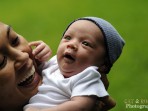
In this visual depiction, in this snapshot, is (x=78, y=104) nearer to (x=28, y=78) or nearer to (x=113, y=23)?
Answer: (x=28, y=78)

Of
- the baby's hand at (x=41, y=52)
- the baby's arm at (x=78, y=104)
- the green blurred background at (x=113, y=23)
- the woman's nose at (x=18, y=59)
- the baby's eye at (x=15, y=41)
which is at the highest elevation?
the baby's eye at (x=15, y=41)

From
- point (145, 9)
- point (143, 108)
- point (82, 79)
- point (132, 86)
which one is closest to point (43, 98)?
point (82, 79)

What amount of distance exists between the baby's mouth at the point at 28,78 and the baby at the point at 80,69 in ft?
0.17

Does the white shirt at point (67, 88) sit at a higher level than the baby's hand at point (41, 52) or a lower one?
lower

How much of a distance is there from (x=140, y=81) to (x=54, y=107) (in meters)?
1.26

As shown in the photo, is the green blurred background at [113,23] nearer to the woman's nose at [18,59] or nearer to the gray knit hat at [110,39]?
the gray knit hat at [110,39]

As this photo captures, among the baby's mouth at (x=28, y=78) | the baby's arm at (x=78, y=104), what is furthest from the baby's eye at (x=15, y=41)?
the baby's arm at (x=78, y=104)

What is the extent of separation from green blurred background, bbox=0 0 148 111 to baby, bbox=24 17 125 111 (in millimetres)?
876

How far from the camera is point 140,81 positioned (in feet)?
7.42

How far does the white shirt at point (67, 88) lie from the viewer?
1.16 m

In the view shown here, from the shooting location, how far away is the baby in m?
1.15

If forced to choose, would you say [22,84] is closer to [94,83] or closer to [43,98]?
[43,98]

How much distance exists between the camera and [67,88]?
1198 mm

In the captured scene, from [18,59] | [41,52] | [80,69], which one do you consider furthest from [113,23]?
[18,59]
